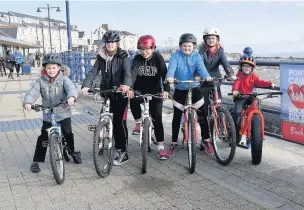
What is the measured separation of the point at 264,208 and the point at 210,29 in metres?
2.87

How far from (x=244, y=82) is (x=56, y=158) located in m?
2.92

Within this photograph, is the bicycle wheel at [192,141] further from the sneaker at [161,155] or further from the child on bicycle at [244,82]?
the child on bicycle at [244,82]

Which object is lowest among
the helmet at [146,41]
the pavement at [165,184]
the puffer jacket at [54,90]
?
the pavement at [165,184]

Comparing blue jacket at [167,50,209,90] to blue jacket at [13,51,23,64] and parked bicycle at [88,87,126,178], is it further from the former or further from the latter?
blue jacket at [13,51,23,64]

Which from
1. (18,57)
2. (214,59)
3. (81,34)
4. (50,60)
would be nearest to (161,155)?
(214,59)

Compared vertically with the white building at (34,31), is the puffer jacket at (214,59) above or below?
below

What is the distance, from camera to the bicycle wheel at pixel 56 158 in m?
4.45

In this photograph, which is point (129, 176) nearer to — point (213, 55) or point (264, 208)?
point (264, 208)

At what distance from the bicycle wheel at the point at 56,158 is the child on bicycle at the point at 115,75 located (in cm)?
82

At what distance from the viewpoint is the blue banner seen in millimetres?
5520

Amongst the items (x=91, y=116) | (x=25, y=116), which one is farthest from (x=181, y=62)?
(x=25, y=116)

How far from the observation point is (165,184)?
4.46 m

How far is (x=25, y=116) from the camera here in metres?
9.64

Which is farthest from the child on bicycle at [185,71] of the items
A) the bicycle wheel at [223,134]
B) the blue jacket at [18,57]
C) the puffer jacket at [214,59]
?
the blue jacket at [18,57]
